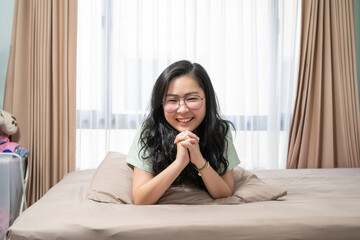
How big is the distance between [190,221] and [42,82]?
6.87 ft

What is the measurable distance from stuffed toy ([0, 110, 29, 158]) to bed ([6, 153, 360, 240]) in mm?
1164

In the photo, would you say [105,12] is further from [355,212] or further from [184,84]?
[355,212]

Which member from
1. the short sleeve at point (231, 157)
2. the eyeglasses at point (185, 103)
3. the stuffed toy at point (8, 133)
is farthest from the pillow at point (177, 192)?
the stuffed toy at point (8, 133)

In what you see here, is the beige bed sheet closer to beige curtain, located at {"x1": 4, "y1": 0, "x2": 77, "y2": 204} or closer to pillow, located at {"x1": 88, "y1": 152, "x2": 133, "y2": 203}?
pillow, located at {"x1": 88, "y1": 152, "x2": 133, "y2": 203}

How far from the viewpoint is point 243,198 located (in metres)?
1.39

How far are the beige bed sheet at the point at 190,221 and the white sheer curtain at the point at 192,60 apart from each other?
1625 millimetres

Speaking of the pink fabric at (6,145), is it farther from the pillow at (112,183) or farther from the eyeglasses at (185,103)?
the eyeglasses at (185,103)

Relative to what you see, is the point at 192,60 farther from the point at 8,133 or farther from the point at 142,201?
the point at 142,201

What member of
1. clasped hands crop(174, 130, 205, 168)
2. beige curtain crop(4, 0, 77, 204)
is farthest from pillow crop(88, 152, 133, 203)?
beige curtain crop(4, 0, 77, 204)

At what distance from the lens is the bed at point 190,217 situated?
43.5 inches

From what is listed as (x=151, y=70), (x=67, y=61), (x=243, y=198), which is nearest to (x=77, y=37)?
(x=67, y=61)

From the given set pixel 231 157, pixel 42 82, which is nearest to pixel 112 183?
pixel 231 157

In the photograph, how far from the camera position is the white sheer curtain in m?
2.95

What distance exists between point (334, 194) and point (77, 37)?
223 centimetres
